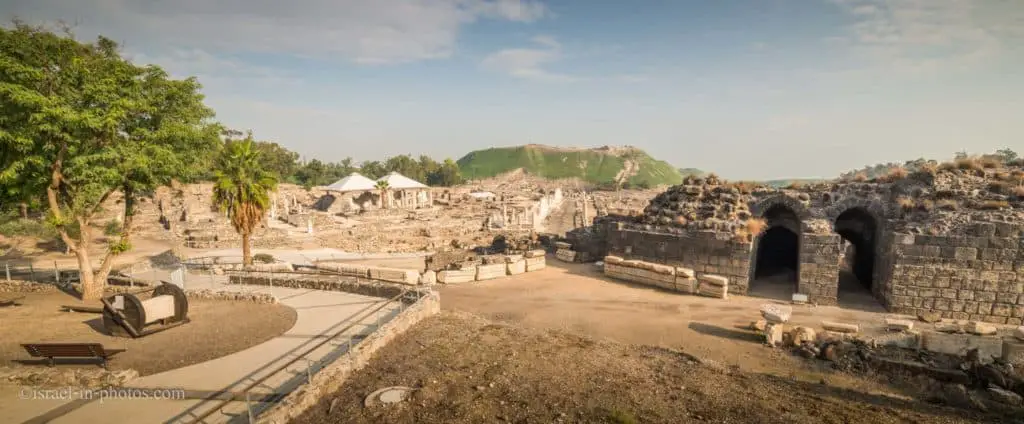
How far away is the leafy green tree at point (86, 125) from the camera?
1127 cm

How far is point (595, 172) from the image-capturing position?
445 feet

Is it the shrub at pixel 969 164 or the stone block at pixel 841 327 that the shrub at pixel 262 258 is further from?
the shrub at pixel 969 164

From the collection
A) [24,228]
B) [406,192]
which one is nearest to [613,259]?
[24,228]

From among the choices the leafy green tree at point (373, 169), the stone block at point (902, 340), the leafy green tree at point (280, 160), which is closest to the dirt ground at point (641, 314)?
the stone block at point (902, 340)

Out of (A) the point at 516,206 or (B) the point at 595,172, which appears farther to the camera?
(B) the point at 595,172

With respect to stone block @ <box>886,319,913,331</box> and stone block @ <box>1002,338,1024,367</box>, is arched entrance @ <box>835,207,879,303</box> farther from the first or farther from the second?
stone block @ <box>1002,338,1024,367</box>

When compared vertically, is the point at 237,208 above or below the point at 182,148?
below

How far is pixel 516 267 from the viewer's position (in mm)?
18453

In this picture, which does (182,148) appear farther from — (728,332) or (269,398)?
(728,332)

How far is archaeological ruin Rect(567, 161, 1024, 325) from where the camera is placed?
42.2ft

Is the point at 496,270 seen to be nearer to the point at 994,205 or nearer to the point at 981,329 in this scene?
the point at 981,329

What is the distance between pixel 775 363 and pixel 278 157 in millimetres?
73158

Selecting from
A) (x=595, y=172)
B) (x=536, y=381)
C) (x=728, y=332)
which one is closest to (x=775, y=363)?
(x=728, y=332)

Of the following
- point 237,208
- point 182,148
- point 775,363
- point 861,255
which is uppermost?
point 182,148
